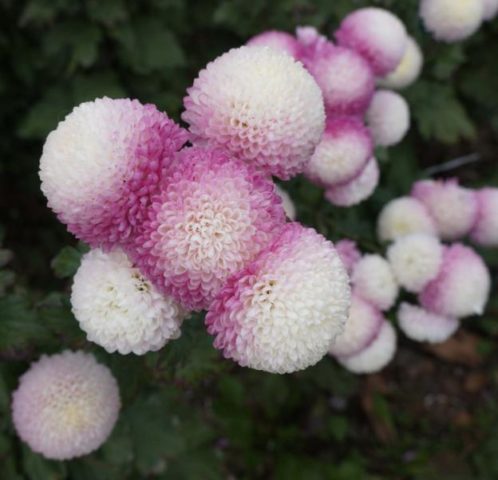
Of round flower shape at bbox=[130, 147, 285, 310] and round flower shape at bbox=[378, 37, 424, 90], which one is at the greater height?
round flower shape at bbox=[130, 147, 285, 310]

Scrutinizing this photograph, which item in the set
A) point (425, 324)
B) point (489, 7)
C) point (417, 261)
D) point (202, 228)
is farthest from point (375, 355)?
point (489, 7)

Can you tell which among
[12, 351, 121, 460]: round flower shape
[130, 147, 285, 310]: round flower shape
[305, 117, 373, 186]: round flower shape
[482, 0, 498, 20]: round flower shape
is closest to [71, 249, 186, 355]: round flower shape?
[130, 147, 285, 310]: round flower shape

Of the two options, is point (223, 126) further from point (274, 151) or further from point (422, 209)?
point (422, 209)

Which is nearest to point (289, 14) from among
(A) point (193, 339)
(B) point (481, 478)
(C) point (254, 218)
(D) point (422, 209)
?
(D) point (422, 209)

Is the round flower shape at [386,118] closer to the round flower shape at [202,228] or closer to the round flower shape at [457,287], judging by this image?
the round flower shape at [457,287]

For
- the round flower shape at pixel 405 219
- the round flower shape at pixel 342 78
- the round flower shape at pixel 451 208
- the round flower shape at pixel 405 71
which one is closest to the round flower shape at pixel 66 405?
the round flower shape at pixel 342 78

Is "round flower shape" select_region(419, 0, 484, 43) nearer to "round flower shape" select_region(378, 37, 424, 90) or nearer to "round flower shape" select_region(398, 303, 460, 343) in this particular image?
"round flower shape" select_region(378, 37, 424, 90)
